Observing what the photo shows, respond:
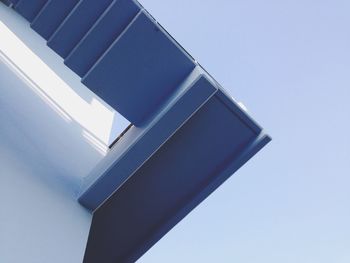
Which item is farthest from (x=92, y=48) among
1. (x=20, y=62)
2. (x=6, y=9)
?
(x=6, y=9)

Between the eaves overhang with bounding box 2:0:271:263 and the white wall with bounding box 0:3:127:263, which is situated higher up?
the eaves overhang with bounding box 2:0:271:263

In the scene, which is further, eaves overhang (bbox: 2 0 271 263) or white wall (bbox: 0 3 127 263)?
eaves overhang (bbox: 2 0 271 263)

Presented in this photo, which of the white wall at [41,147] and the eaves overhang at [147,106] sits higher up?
the eaves overhang at [147,106]

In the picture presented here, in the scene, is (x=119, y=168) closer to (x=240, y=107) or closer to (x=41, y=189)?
(x=41, y=189)

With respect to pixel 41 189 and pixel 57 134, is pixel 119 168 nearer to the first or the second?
pixel 41 189

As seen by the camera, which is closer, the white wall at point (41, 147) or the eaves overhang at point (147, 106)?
the white wall at point (41, 147)

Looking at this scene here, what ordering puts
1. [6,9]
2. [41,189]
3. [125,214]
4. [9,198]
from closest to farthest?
[9,198]
[41,189]
[125,214]
[6,9]

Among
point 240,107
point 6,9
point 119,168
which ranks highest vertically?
point 240,107

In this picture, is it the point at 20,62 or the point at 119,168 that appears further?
the point at 20,62

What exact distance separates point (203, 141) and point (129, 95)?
0.75 metres

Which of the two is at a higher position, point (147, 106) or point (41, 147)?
point (147, 106)

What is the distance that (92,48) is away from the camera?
3854 millimetres

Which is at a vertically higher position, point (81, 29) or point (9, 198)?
point (81, 29)

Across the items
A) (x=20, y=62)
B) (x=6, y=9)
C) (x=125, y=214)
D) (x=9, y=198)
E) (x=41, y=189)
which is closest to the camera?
(x=9, y=198)
